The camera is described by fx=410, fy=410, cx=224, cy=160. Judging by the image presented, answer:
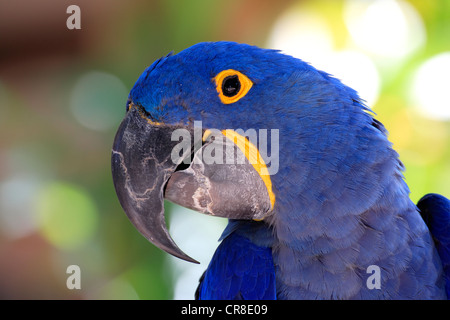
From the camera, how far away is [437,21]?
2480 mm

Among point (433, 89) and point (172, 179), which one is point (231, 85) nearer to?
point (172, 179)

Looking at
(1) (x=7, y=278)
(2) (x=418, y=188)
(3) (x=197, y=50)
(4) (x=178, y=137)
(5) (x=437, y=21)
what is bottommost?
(1) (x=7, y=278)

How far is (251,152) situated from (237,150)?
4 cm

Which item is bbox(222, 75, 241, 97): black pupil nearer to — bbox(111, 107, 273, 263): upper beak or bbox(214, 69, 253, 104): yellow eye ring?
bbox(214, 69, 253, 104): yellow eye ring

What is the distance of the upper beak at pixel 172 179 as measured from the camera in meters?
1.01

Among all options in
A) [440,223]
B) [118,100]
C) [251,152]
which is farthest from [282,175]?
[118,100]

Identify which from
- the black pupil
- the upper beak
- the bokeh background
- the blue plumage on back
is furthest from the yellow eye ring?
the bokeh background

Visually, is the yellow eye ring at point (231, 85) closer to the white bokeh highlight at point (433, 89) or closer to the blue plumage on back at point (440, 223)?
the blue plumage on back at point (440, 223)

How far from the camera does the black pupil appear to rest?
3.39 feet

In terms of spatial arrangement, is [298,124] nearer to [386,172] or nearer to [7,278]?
[386,172]

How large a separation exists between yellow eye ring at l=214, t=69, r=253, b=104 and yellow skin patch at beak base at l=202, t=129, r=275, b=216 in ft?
0.28

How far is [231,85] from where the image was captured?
104 cm

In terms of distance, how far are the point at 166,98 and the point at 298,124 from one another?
0.34 meters
